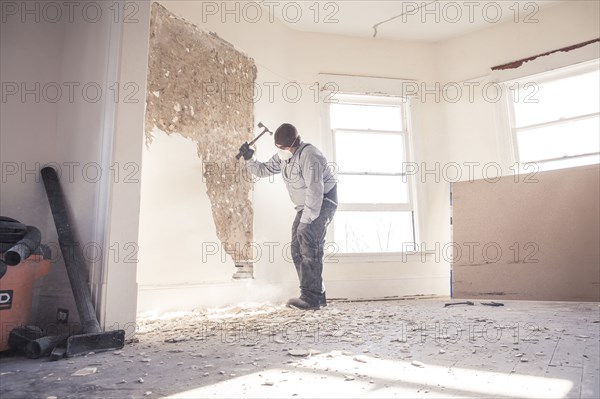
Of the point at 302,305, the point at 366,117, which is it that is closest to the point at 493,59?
the point at 366,117

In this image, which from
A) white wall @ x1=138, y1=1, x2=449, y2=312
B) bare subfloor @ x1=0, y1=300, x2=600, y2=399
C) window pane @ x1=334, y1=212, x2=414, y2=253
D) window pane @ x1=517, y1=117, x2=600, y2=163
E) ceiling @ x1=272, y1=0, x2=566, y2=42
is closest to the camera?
bare subfloor @ x1=0, y1=300, x2=600, y2=399

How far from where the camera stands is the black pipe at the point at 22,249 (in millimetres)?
1663

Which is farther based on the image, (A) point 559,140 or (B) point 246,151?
(A) point 559,140

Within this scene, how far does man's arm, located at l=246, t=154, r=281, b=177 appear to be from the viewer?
3.52 m

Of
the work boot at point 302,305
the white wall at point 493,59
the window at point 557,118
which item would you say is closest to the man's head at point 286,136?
the work boot at point 302,305

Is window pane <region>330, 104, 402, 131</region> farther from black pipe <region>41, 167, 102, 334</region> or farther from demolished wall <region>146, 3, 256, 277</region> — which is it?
black pipe <region>41, 167, 102, 334</region>

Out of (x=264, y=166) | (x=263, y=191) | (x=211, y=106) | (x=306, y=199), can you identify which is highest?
(x=211, y=106)

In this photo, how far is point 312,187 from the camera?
3.25 metres

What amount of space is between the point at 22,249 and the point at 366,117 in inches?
144

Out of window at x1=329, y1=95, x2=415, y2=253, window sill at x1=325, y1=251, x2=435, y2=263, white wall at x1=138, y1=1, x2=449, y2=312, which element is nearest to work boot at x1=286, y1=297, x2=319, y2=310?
white wall at x1=138, y1=1, x2=449, y2=312

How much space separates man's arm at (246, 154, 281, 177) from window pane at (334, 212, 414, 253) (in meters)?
1.05

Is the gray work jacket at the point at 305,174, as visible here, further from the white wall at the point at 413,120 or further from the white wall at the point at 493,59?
the white wall at the point at 493,59

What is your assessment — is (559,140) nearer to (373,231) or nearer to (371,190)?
(371,190)

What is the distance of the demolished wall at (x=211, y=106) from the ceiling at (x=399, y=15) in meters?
0.98
